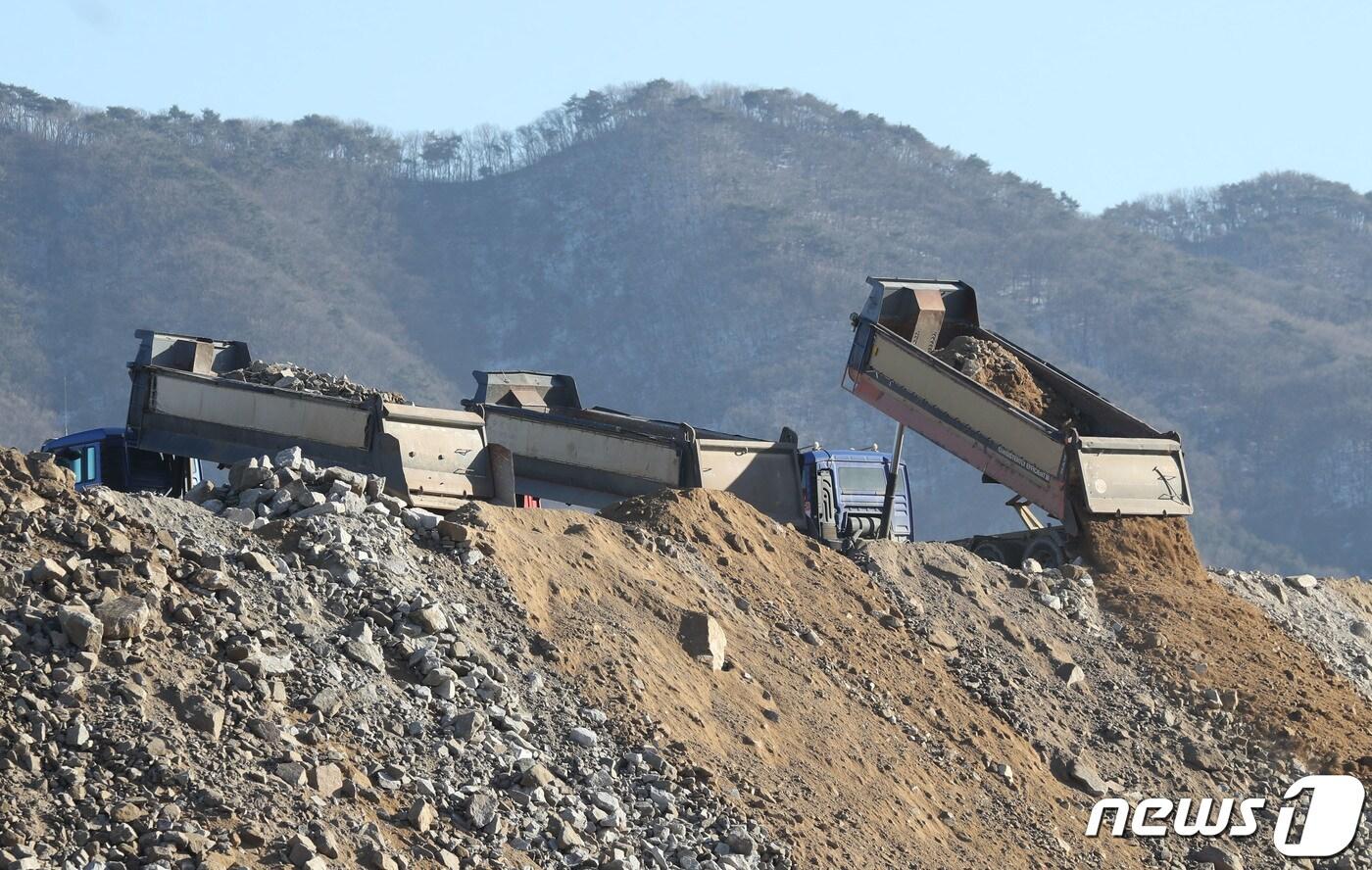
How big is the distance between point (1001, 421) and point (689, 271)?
98.8 m

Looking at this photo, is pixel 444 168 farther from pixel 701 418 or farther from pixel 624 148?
pixel 701 418

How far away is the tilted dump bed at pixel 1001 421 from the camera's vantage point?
52.7ft

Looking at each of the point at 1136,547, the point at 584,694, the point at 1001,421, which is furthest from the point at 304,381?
the point at 1136,547

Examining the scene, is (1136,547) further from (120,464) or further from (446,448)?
(120,464)

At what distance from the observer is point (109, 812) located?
7.54m

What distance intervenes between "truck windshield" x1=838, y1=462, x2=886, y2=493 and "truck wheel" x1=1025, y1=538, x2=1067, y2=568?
3665 mm

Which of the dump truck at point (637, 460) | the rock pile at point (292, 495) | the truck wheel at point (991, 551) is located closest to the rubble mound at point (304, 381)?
the dump truck at point (637, 460)

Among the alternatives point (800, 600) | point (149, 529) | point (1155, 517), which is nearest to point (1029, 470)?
point (1155, 517)

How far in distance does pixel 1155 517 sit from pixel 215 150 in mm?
114914

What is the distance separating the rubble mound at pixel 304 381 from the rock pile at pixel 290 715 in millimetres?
5563

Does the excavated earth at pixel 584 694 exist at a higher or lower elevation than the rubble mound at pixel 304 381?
lower

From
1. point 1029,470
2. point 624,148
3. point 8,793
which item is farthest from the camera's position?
point 624,148

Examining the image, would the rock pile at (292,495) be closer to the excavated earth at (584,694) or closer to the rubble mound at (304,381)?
the excavated earth at (584,694)

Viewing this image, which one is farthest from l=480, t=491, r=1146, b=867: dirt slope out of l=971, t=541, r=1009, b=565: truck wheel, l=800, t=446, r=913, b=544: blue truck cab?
l=800, t=446, r=913, b=544: blue truck cab
